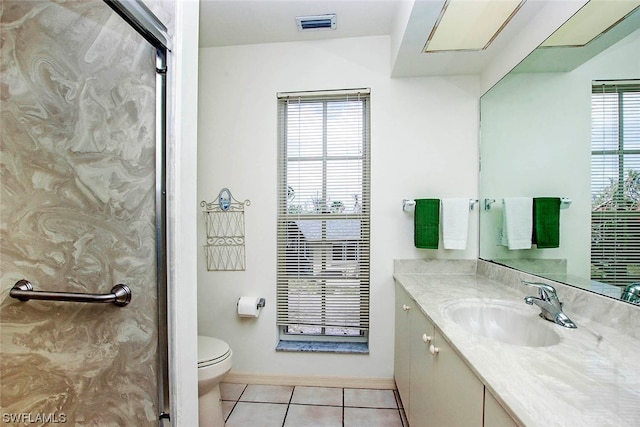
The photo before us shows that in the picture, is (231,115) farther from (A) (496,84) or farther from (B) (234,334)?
(A) (496,84)

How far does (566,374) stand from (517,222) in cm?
117

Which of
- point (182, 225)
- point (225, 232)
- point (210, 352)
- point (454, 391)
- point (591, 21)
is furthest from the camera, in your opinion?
point (225, 232)

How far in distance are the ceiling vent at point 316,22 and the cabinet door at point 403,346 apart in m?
1.81

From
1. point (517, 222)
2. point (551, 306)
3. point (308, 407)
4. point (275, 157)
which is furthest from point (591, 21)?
point (308, 407)

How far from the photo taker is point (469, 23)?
148cm

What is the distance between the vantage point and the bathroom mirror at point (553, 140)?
3.65 feet

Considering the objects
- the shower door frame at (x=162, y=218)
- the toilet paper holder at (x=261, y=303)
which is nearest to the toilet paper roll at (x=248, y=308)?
the toilet paper holder at (x=261, y=303)

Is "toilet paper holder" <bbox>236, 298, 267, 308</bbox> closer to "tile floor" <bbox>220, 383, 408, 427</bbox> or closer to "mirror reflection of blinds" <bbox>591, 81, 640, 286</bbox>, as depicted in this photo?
"tile floor" <bbox>220, 383, 408, 427</bbox>

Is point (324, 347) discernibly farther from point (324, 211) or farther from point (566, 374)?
point (566, 374)

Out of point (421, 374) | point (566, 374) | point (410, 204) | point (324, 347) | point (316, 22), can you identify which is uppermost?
point (316, 22)

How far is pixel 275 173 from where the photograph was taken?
84.7 inches

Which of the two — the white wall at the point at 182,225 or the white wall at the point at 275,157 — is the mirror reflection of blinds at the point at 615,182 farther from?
the white wall at the point at 182,225

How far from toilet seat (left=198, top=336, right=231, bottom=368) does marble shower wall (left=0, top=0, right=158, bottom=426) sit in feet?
1.50

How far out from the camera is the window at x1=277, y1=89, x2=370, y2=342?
2.12 m
